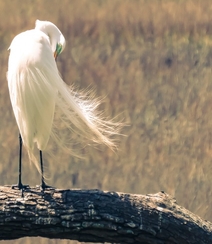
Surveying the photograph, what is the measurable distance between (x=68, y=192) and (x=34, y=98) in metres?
0.24

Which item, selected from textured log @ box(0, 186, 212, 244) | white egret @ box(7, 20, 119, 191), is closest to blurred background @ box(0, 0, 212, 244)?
white egret @ box(7, 20, 119, 191)

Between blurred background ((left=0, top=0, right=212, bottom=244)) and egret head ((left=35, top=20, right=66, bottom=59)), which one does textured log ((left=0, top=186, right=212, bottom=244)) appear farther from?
blurred background ((left=0, top=0, right=212, bottom=244))

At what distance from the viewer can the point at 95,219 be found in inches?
67.5

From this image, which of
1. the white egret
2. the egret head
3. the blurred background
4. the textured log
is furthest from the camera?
the blurred background

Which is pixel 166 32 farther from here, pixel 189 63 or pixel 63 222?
pixel 63 222

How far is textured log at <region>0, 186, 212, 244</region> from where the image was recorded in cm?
172

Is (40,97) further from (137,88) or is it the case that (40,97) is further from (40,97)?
(137,88)

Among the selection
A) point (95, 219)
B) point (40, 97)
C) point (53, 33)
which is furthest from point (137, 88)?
point (95, 219)

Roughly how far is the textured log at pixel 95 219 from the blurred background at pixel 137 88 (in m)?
1.20

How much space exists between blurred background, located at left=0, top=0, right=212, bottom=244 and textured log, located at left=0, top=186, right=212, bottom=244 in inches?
47.2

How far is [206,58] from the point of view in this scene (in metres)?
3.09

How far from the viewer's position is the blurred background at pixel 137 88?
2.99 metres

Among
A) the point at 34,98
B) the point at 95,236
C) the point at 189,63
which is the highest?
the point at 189,63

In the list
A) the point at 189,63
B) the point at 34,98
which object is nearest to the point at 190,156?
the point at 189,63
